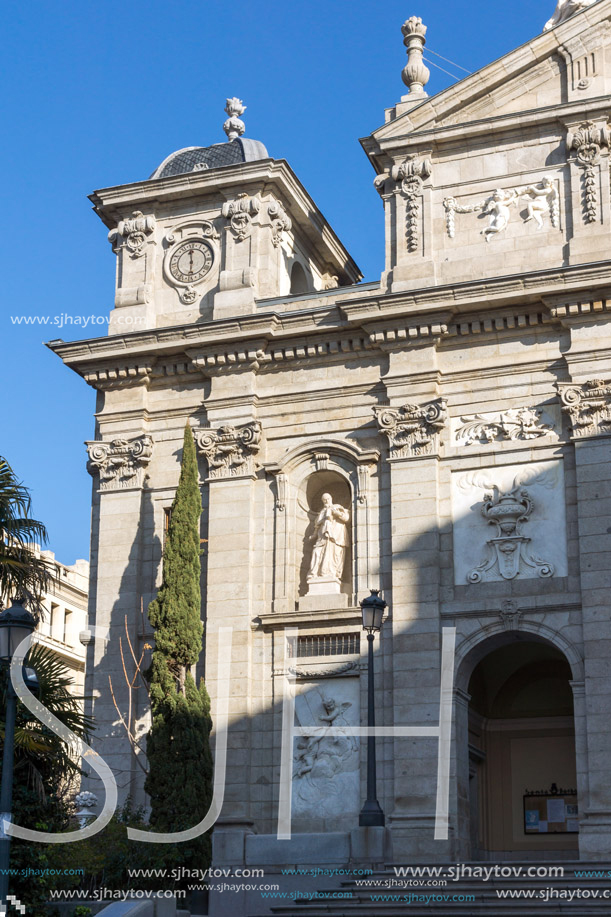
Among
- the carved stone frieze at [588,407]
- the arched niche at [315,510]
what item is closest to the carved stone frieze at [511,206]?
the carved stone frieze at [588,407]

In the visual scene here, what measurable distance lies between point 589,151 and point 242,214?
24.8ft

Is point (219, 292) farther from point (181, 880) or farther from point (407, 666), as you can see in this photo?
point (181, 880)

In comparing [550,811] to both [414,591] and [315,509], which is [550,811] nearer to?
[414,591]

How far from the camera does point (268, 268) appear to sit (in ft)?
97.7

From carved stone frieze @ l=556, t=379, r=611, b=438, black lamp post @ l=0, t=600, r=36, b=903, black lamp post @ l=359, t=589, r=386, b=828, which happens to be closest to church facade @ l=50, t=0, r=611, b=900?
carved stone frieze @ l=556, t=379, r=611, b=438

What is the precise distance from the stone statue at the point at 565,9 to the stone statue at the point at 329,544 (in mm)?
11458

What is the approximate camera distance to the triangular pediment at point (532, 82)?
27.8 metres

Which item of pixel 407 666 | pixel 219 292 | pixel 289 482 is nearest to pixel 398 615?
pixel 407 666

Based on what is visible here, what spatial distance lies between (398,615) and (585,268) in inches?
294

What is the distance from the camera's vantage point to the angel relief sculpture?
26.0m

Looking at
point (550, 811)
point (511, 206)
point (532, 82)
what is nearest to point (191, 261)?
point (511, 206)

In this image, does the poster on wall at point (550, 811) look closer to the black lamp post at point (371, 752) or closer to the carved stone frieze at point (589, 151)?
the black lamp post at point (371, 752)

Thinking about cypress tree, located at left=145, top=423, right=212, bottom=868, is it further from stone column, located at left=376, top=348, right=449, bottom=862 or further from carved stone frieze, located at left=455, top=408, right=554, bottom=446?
carved stone frieze, located at left=455, top=408, right=554, bottom=446

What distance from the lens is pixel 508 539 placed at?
2594 cm
